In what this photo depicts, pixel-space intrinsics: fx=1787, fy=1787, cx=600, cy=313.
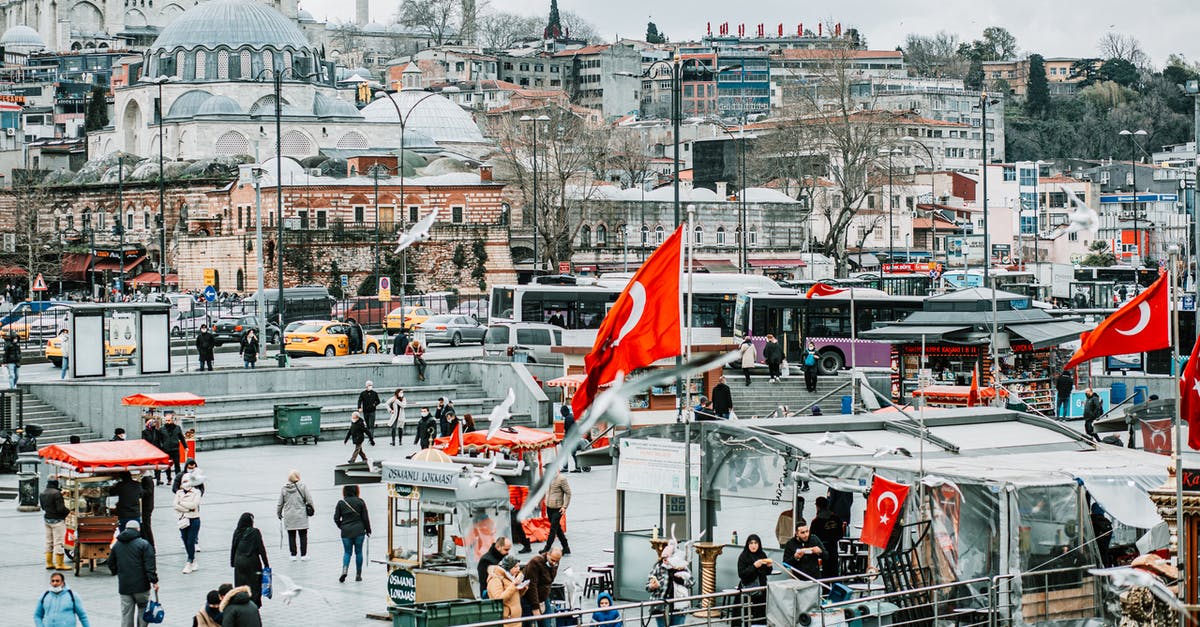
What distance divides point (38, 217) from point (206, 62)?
10.5 m

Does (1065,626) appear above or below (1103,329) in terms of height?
below

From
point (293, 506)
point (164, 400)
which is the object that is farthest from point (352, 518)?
point (164, 400)

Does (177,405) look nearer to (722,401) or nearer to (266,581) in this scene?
(722,401)

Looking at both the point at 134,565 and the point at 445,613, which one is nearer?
the point at 445,613

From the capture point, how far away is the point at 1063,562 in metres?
12.3

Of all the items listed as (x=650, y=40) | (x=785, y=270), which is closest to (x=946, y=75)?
(x=650, y=40)

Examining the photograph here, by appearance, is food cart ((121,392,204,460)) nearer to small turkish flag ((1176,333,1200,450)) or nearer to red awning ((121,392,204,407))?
red awning ((121,392,204,407))

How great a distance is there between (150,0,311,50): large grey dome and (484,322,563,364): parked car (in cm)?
4835

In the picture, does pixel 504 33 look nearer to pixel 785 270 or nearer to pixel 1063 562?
pixel 785 270

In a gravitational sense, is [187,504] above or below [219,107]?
below

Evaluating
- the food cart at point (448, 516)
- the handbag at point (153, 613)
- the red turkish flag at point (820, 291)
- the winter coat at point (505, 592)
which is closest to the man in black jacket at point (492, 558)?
the food cart at point (448, 516)

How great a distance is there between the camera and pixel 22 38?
131750 millimetres

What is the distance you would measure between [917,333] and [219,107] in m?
53.5

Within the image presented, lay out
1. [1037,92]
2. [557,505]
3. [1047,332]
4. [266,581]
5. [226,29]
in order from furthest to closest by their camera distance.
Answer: [1037,92] < [226,29] < [1047,332] < [557,505] < [266,581]
